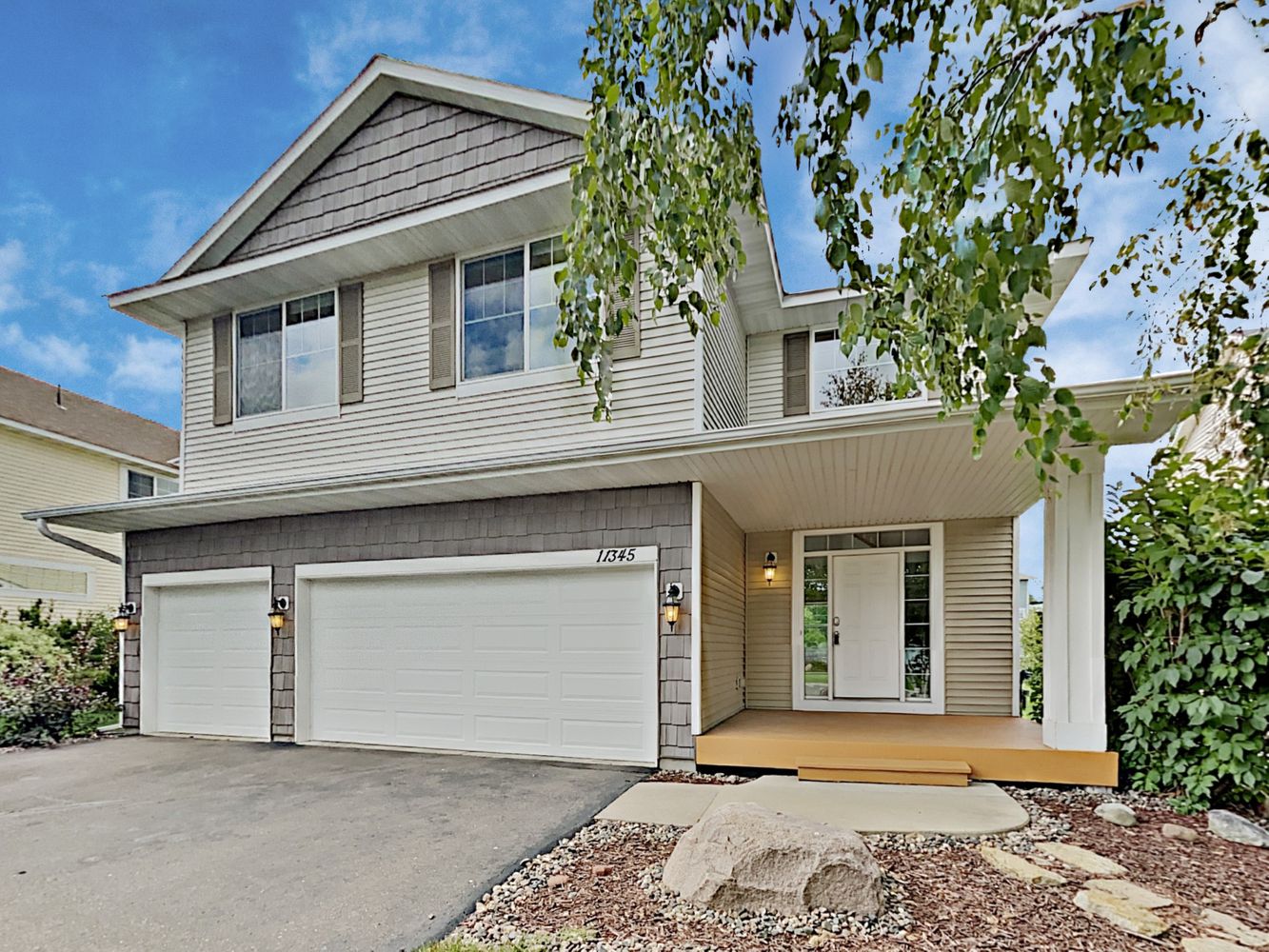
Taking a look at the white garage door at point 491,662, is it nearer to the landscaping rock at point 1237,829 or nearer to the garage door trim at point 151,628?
the garage door trim at point 151,628

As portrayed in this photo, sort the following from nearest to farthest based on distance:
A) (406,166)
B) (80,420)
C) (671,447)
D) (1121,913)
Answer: (1121,913) → (671,447) → (406,166) → (80,420)

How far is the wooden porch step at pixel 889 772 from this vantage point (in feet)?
17.7

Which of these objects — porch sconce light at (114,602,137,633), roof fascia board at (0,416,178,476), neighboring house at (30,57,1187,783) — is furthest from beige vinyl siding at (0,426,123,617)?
neighboring house at (30,57,1187,783)

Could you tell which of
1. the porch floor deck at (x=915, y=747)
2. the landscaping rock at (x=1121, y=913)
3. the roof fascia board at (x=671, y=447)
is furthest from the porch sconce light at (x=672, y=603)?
the landscaping rock at (x=1121, y=913)

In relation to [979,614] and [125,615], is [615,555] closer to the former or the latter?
[979,614]

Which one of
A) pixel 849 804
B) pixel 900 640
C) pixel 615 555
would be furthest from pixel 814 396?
pixel 849 804

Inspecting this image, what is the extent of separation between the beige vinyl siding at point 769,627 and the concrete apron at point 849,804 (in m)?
2.92

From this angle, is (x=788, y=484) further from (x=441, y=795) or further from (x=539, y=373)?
(x=441, y=795)

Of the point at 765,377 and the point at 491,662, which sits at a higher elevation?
the point at 765,377

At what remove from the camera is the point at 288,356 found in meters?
8.36

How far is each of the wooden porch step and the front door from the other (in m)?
2.66

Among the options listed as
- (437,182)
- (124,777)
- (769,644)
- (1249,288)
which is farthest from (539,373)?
(1249,288)

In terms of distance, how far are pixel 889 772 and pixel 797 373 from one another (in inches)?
189

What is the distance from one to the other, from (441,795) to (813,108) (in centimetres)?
505
